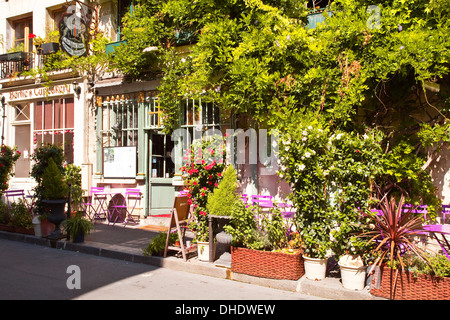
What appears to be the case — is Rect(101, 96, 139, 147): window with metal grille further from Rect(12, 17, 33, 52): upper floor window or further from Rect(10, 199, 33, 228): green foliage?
Rect(12, 17, 33, 52): upper floor window

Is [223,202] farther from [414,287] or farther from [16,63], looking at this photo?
[16,63]

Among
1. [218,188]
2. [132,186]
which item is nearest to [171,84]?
[132,186]

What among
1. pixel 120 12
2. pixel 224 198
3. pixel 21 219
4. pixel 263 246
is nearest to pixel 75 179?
pixel 21 219

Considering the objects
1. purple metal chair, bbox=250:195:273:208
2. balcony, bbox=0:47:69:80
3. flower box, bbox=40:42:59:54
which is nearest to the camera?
purple metal chair, bbox=250:195:273:208

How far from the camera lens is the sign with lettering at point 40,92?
13797mm

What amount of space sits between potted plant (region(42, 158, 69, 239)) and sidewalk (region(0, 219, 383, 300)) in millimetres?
484

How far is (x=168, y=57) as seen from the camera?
10945 mm

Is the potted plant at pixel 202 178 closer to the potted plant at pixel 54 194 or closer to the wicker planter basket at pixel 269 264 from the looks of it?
the wicker planter basket at pixel 269 264

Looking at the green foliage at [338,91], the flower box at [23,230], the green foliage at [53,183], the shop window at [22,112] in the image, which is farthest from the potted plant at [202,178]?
the shop window at [22,112]

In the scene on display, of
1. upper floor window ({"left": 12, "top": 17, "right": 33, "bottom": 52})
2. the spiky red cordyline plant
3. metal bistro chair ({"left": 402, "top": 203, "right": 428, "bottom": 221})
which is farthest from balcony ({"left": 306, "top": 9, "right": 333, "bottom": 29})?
upper floor window ({"left": 12, "top": 17, "right": 33, "bottom": 52})

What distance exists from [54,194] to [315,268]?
6227 mm

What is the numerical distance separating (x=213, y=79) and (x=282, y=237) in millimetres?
4376

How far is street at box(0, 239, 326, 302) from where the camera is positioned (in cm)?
562

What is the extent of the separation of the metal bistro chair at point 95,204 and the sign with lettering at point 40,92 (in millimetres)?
3678
